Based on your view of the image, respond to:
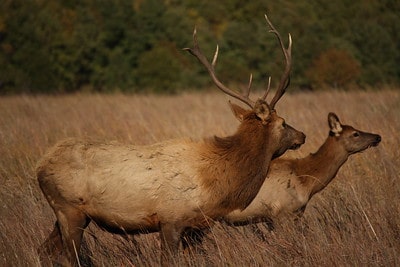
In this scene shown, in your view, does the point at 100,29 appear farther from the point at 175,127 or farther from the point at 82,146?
the point at 82,146

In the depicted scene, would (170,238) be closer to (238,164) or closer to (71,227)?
(71,227)

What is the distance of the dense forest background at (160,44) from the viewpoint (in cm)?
2986

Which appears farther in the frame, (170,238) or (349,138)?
(349,138)

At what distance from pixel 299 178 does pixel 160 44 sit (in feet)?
91.1

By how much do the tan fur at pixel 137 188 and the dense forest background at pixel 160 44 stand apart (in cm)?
2172

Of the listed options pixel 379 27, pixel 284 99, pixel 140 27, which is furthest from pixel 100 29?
pixel 284 99

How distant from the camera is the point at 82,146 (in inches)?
190

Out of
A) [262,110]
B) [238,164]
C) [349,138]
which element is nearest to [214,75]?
[262,110]

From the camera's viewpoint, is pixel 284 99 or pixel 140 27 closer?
pixel 284 99

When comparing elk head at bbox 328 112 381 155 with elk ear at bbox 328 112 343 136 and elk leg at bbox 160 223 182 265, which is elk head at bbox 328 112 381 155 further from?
elk leg at bbox 160 223 182 265

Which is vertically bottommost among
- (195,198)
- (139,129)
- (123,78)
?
(123,78)

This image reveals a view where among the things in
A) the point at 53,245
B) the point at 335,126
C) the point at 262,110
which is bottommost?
the point at 53,245

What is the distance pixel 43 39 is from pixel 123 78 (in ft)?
14.9

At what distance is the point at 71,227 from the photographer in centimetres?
467
